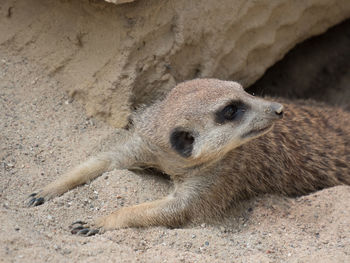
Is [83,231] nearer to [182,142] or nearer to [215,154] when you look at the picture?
[182,142]

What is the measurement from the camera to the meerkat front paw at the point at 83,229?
2496mm

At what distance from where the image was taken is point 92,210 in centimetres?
273

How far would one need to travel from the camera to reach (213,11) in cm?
341

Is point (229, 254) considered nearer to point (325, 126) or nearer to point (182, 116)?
point (182, 116)

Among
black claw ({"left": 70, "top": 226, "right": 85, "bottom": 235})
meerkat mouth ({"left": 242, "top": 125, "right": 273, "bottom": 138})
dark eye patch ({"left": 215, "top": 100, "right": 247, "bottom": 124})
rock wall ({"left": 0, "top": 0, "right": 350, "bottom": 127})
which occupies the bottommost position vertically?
black claw ({"left": 70, "top": 226, "right": 85, "bottom": 235})

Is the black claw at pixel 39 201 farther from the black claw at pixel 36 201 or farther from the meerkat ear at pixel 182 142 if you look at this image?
the meerkat ear at pixel 182 142

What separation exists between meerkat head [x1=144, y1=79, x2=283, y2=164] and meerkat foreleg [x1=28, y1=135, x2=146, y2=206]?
0.43 metres

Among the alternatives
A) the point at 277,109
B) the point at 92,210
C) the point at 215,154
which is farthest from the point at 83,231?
the point at 277,109

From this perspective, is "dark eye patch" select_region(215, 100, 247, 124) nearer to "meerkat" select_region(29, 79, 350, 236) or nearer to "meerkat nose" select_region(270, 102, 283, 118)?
"meerkat" select_region(29, 79, 350, 236)

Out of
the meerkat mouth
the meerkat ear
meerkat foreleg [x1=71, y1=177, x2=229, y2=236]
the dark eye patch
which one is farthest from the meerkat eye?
meerkat foreleg [x1=71, y1=177, x2=229, y2=236]

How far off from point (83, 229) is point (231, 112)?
40.9 inches

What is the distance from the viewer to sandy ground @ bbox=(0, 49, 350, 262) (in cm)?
226

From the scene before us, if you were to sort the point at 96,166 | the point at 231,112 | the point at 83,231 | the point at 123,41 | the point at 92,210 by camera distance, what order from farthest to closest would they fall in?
the point at 123,41 → the point at 96,166 → the point at 92,210 → the point at 231,112 → the point at 83,231

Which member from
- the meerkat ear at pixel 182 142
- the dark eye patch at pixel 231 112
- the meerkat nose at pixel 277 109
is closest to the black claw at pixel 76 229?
the meerkat ear at pixel 182 142
